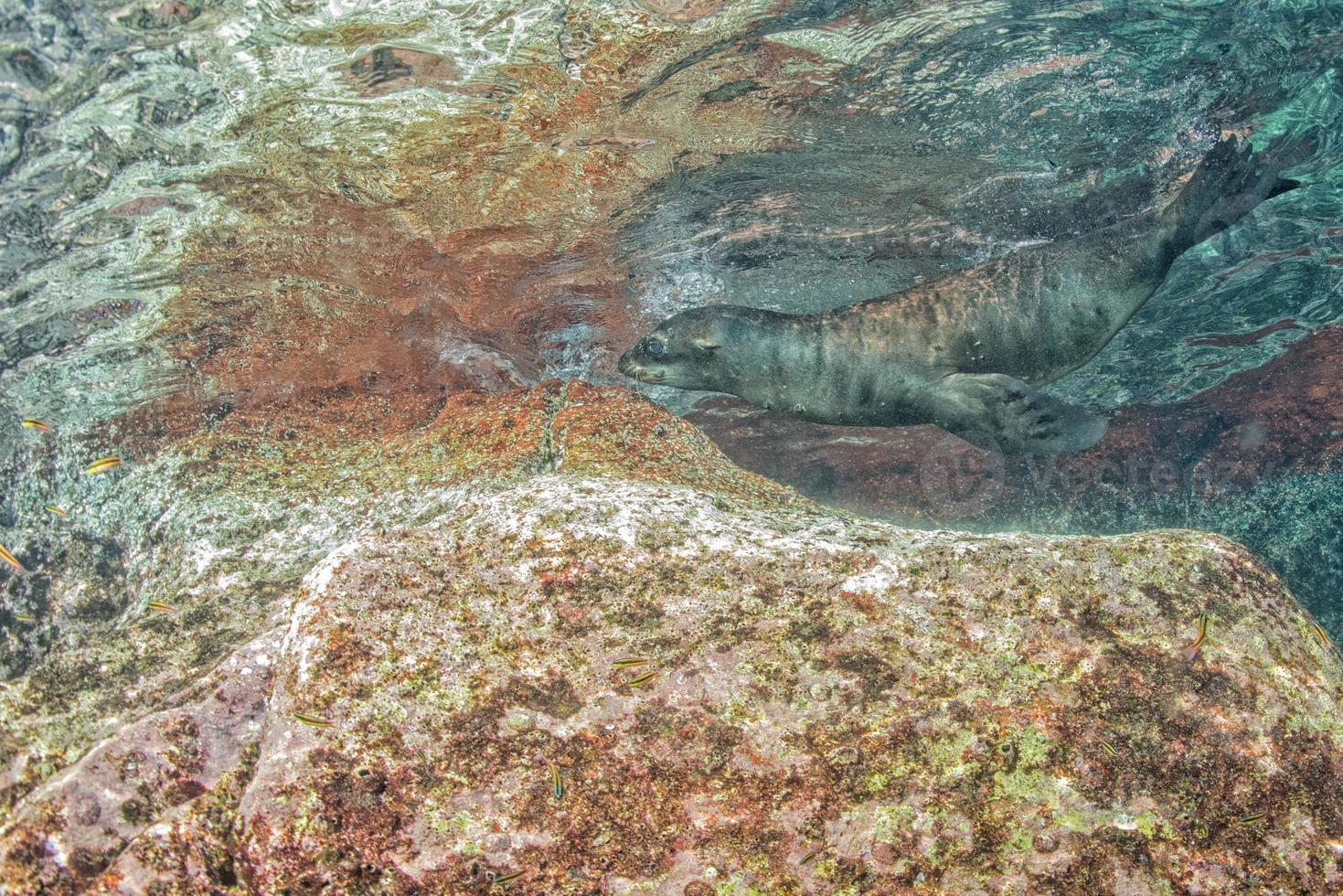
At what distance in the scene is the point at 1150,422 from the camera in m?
14.0

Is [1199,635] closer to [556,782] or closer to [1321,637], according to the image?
[1321,637]

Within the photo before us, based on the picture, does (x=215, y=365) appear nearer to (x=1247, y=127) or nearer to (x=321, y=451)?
(x=321, y=451)

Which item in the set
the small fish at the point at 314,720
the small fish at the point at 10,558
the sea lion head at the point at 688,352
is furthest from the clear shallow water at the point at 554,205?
the small fish at the point at 314,720

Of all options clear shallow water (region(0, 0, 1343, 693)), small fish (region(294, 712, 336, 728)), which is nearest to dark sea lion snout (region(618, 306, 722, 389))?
clear shallow water (region(0, 0, 1343, 693))

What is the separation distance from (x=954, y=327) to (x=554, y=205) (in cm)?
495

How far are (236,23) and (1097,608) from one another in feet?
22.5

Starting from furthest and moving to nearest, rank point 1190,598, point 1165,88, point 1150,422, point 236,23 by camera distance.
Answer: point 1150,422 → point 1165,88 → point 236,23 → point 1190,598

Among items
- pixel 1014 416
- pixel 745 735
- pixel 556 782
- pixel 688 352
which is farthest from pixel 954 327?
pixel 556 782

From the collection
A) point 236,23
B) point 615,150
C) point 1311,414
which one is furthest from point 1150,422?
point 236,23

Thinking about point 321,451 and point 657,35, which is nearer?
point 657,35

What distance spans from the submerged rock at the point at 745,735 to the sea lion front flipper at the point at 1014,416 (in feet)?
10.8

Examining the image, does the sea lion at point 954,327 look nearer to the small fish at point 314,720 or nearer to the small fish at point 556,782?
the small fish at point 556,782

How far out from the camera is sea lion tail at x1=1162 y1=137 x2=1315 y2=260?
816 cm

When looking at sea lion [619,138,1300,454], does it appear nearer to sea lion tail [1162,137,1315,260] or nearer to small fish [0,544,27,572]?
sea lion tail [1162,137,1315,260]
